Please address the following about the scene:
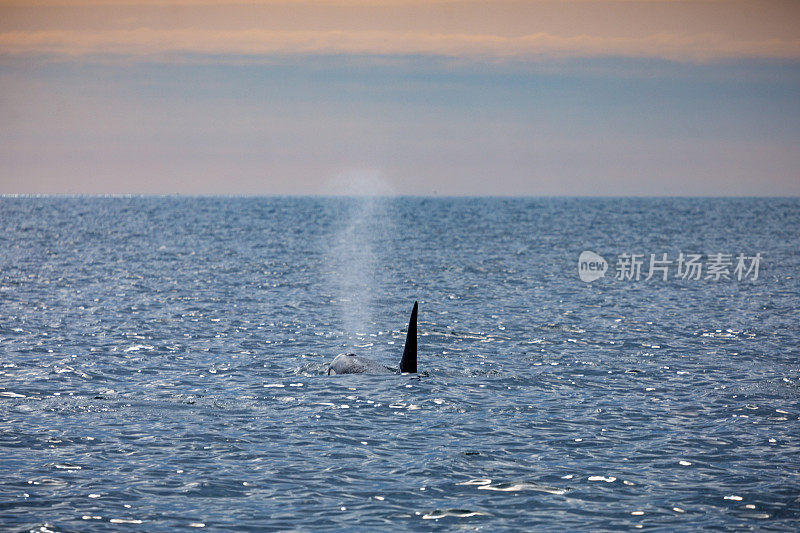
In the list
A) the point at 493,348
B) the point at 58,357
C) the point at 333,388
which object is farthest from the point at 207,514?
the point at 493,348

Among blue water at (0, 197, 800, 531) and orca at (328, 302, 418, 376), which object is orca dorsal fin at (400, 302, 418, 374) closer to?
orca at (328, 302, 418, 376)

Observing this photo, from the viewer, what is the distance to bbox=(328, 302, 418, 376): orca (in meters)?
24.4

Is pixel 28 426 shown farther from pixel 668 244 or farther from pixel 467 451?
pixel 668 244

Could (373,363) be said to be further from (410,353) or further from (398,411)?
(398,411)

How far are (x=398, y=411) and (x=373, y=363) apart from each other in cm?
495

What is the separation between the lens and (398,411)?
20094 millimetres

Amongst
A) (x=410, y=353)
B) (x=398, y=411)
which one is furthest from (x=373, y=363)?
(x=398, y=411)

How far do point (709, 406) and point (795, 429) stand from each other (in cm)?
233

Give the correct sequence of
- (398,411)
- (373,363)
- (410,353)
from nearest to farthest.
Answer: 1. (398,411)
2. (410,353)
3. (373,363)

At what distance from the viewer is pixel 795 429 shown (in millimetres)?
18375

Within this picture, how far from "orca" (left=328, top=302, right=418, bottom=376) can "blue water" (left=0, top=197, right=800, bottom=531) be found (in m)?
0.69

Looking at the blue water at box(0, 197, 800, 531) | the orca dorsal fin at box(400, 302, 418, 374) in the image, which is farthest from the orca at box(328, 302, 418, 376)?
the blue water at box(0, 197, 800, 531)

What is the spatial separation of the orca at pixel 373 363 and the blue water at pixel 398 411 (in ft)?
2.25

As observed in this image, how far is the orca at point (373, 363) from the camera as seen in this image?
2442 centimetres
